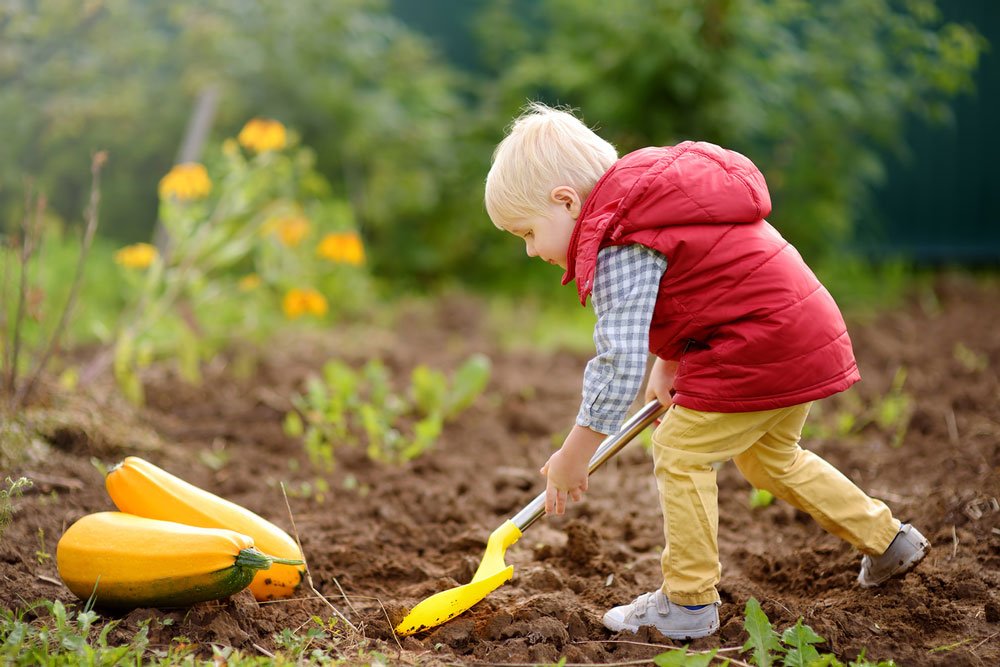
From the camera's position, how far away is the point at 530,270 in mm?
6621

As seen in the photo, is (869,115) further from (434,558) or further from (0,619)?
(0,619)

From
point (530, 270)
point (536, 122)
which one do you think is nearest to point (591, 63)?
point (530, 270)

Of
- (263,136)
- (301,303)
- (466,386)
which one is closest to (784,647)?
(466,386)

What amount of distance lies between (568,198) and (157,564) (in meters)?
1.15

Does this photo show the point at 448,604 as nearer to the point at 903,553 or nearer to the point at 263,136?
the point at 903,553

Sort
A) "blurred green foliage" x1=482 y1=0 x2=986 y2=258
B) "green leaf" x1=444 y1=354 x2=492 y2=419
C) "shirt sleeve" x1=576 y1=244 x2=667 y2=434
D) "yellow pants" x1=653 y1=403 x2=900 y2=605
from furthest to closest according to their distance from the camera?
1. "blurred green foliage" x1=482 y1=0 x2=986 y2=258
2. "green leaf" x1=444 y1=354 x2=492 y2=419
3. "yellow pants" x1=653 y1=403 x2=900 y2=605
4. "shirt sleeve" x1=576 y1=244 x2=667 y2=434

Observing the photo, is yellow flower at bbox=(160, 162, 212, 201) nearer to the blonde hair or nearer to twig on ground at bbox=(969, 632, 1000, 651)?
the blonde hair

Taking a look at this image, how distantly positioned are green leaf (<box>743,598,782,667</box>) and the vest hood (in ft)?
2.35

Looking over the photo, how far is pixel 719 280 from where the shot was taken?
2.09 metres

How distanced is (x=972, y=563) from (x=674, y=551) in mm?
800

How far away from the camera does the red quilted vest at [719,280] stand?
205 cm

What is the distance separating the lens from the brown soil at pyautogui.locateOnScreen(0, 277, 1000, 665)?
2148mm

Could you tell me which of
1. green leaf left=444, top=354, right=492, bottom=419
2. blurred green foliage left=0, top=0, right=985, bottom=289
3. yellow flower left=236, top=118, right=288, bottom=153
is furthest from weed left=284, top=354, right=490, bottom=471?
blurred green foliage left=0, top=0, right=985, bottom=289

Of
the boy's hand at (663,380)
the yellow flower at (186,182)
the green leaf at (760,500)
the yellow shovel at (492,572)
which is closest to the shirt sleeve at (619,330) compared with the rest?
the yellow shovel at (492,572)
